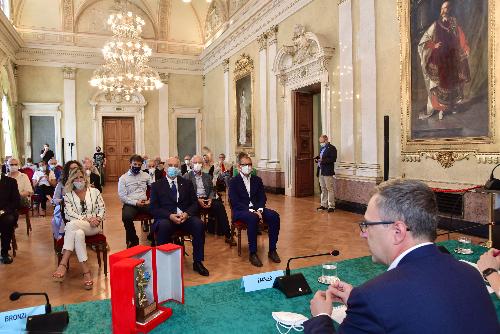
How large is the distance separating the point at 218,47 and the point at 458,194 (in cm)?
1190

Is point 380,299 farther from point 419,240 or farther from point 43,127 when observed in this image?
point 43,127

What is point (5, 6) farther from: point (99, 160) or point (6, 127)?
point (99, 160)

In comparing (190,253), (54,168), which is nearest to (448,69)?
(190,253)

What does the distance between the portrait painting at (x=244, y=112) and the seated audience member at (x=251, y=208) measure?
25.2ft

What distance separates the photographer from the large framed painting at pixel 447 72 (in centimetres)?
561

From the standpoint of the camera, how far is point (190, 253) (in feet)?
17.9

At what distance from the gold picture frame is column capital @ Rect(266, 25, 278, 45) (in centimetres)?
142

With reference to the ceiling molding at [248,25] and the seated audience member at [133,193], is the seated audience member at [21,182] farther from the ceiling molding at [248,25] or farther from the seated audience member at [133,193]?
the ceiling molding at [248,25]

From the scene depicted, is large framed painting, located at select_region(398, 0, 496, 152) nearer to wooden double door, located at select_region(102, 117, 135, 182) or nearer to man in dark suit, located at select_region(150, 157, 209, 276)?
man in dark suit, located at select_region(150, 157, 209, 276)

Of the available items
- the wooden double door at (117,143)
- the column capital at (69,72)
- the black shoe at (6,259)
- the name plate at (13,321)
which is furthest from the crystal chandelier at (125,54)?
the name plate at (13,321)

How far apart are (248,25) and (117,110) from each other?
7.22 metres

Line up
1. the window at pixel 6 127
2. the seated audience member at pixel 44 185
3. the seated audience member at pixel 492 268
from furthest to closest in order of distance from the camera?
the window at pixel 6 127 < the seated audience member at pixel 44 185 < the seated audience member at pixel 492 268

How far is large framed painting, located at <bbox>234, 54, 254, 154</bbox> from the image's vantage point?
1306cm

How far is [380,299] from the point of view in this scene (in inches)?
47.6
